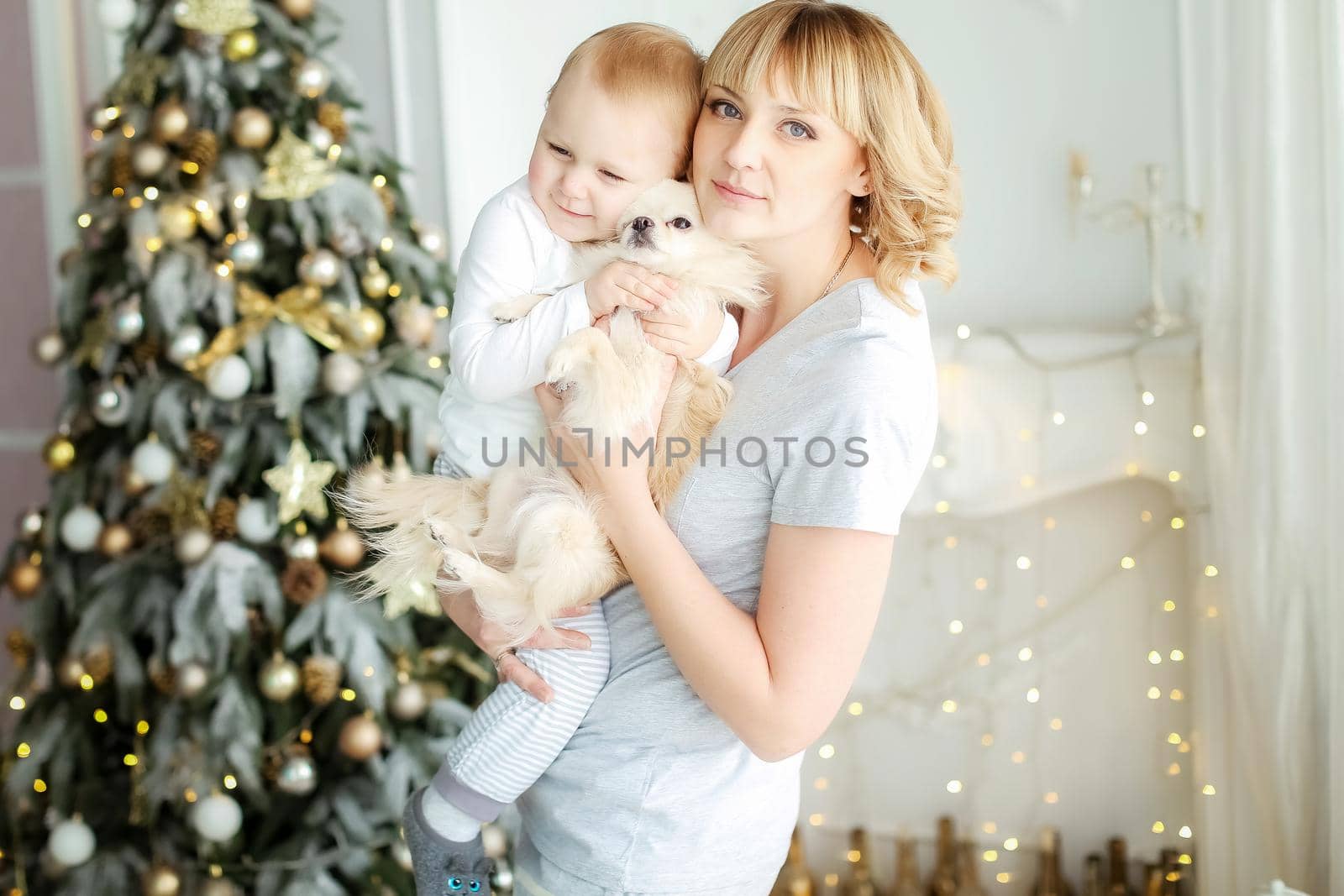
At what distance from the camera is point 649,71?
1287mm

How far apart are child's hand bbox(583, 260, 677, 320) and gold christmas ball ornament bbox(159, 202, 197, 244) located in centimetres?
129

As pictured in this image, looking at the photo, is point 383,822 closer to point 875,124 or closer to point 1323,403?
point 875,124

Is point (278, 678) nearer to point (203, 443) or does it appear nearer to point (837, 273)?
point (203, 443)

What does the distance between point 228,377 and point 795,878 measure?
192 centimetres

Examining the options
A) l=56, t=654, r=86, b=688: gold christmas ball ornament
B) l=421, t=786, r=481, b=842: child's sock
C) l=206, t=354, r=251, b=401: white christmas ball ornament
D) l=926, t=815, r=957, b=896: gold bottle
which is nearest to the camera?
l=421, t=786, r=481, b=842: child's sock

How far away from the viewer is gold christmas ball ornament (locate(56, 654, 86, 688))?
7.35 ft

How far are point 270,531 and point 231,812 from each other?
0.56m

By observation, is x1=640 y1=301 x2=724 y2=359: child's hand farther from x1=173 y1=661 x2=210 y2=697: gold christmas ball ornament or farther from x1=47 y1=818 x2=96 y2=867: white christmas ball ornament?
x1=47 y1=818 x2=96 y2=867: white christmas ball ornament

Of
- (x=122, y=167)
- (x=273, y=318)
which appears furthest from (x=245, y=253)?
(x=122, y=167)

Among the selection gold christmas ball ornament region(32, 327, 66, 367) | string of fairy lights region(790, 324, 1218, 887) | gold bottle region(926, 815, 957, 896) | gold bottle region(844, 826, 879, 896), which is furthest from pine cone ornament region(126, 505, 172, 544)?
gold bottle region(926, 815, 957, 896)

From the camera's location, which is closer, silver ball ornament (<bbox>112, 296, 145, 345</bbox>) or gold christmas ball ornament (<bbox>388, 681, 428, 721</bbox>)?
silver ball ornament (<bbox>112, 296, 145, 345</bbox>)

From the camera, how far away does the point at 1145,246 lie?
2752 mm

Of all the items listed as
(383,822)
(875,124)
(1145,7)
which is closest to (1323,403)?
(1145,7)

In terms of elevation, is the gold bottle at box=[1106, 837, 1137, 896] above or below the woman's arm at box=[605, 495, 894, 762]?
below
